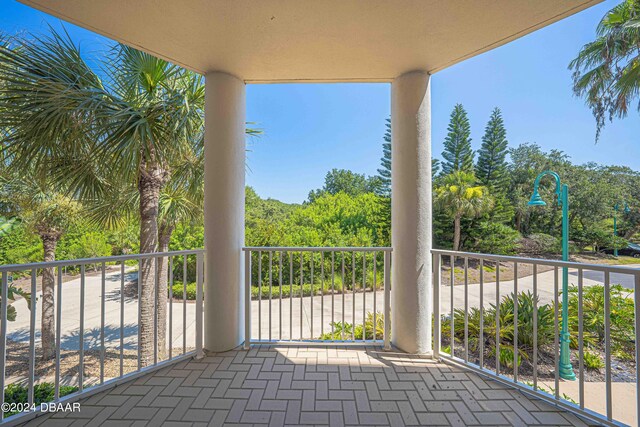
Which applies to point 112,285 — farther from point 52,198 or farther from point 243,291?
point 243,291

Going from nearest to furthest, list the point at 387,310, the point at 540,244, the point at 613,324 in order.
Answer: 1. the point at 387,310
2. the point at 613,324
3. the point at 540,244

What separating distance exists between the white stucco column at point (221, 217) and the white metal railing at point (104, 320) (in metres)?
0.12

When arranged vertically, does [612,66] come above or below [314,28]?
above

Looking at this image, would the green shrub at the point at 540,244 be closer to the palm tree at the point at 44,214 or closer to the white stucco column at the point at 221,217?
the white stucco column at the point at 221,217

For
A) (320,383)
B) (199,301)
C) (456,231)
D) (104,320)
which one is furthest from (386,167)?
(104,320)

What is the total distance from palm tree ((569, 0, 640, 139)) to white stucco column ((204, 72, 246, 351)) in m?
5.93

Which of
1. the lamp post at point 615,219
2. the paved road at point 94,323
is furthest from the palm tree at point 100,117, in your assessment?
the lamp post at point 615,219

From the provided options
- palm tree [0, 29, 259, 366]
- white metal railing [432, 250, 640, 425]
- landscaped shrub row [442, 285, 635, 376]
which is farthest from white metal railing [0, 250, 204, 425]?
landscaped shrub row [442, 285, 635, 376]

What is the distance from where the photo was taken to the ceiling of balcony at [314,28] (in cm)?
169

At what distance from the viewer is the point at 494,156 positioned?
50.5 feet

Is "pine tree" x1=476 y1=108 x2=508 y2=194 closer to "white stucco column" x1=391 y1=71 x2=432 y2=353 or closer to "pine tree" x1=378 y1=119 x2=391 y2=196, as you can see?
"pine tree" x1=378 y1=119 x2=391 y2=196

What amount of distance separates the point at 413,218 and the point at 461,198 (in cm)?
1272

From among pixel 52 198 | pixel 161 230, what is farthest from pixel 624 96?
pixel 52 198

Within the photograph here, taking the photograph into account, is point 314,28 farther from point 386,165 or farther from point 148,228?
point 386,165
